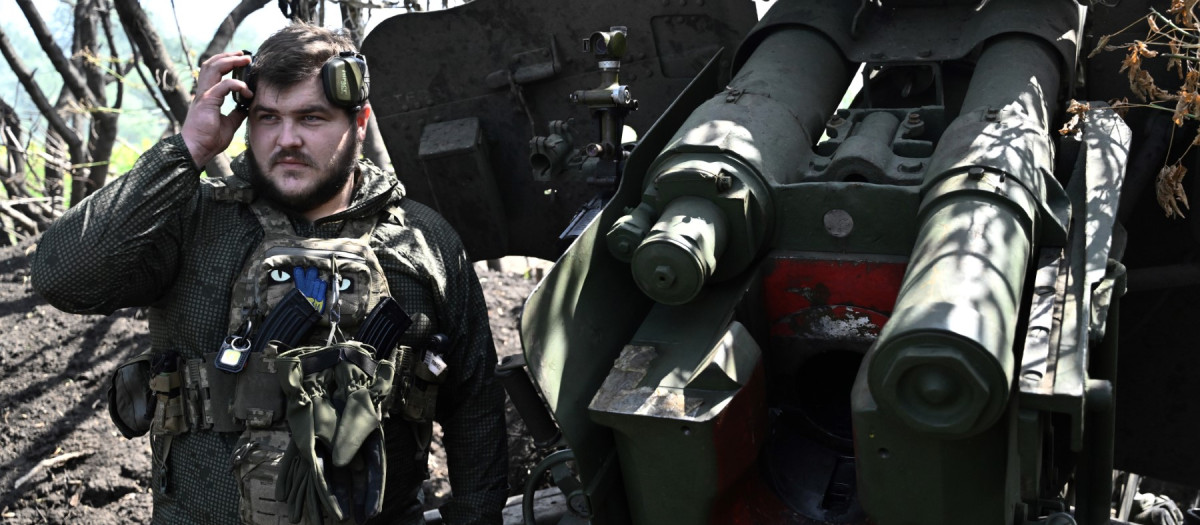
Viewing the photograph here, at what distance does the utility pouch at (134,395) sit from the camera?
354cm

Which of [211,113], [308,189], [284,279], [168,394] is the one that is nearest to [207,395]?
[168,394]

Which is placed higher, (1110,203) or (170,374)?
(1110,203)

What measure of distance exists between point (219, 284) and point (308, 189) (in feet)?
1.14

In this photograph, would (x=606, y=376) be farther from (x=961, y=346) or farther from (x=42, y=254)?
(x=42, y=254)

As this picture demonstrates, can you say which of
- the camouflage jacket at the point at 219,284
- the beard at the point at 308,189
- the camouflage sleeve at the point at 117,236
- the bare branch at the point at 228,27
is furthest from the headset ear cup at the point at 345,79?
the bare branch at the point at 228,27

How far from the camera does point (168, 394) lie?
344cm

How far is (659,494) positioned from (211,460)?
1.22m

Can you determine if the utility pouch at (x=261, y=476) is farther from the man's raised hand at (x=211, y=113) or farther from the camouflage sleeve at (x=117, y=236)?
the man's raised hand at (x=211, y=113)

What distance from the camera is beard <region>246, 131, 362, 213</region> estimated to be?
3537mm

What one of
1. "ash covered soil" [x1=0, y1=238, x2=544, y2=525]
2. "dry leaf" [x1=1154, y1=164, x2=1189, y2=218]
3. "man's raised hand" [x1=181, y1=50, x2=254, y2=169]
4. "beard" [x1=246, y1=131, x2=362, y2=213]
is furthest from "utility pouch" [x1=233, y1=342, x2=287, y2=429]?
"dry leaf" [x1=1154, y1=164, x2=1189, y2=218]

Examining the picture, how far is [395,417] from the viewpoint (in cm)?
363

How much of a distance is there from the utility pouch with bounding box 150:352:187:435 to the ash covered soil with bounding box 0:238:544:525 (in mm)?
1861

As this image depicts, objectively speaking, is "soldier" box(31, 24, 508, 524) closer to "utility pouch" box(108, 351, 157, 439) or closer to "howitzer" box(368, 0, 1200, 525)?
"utility pouch" box(108, 351, 157, 439)

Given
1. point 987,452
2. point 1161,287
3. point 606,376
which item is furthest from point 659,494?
point 1161,287
